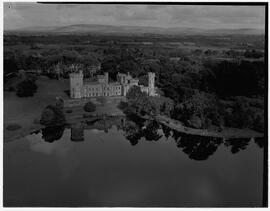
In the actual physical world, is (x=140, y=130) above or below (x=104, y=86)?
below

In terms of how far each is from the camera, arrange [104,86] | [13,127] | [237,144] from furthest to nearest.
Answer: [104,86] < [237,144] < [13,127]

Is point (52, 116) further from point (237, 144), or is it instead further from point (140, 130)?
point (237, 144)

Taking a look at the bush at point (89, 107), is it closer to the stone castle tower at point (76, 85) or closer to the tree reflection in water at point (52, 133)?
the stone castle tower at point (76, 85)

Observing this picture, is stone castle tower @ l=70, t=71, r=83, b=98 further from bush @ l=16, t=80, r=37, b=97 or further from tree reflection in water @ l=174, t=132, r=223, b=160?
tree reflection in water @ l=174, t=132, r=223, b=160

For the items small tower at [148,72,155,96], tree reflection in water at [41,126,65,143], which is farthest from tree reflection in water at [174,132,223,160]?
tree reflection in water at [41,126,65,143]

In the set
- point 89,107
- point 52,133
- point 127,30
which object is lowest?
point 52,133

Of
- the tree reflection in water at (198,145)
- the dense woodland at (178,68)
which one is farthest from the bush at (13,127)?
the tree reflection in water at (198,145)

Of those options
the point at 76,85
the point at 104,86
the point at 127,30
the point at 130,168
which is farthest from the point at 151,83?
the point at 130,168
